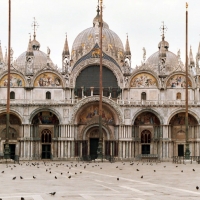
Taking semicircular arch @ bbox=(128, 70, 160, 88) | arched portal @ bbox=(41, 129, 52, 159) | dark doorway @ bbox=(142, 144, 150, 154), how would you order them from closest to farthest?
1. arched portal @ bbox=(41, 129, 52, 159)
2. dark doorway @ bbox=(142, 144, 150, 154)
3. semicircular arch @ bbox=(128, 70, 160, 88)

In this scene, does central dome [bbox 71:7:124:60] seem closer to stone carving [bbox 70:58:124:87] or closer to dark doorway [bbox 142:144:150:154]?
stone carving [bbox 70:58:124:87]

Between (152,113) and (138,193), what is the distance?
50.6 metres

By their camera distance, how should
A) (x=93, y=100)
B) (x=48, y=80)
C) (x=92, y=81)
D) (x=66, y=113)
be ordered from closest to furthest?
(x=93, y=100) → (x=66, y=113) → (x=48, y=80) → (x=92, y=81)

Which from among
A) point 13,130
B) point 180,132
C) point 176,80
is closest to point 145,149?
point 180,132

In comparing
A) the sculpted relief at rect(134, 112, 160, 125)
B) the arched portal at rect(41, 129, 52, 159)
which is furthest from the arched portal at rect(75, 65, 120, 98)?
the arched portal at rect(41, 129, 52, 159)

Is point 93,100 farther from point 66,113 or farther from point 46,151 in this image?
point 46,151

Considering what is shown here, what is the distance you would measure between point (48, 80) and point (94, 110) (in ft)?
24.6

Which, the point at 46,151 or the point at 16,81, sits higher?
the point at 16,81

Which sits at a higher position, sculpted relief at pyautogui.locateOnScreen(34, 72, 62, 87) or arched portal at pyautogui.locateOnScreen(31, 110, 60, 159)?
sculpted relief at pyautogui.locateOnScreen(34, 72, 62, 87)

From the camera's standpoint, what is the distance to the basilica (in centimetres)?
6325

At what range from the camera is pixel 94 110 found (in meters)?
64.9

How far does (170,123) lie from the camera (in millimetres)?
65188

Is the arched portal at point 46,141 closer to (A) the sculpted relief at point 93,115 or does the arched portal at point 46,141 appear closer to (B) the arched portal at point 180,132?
(A) the sculpted relief at point 93,115

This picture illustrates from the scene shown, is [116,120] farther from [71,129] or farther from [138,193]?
[138,193]
